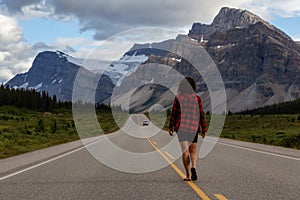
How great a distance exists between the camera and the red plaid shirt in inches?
385

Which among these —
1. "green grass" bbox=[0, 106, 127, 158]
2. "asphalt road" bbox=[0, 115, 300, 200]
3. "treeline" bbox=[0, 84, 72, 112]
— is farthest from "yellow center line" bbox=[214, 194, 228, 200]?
"treeline" bbox=[0, 84, 72, 112]

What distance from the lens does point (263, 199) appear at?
771 centimetres

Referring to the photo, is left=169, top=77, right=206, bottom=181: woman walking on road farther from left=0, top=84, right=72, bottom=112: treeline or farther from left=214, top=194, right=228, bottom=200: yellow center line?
left=0, top=84, right=72, bottom=112: treeline

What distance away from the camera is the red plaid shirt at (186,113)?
9779 millimetres

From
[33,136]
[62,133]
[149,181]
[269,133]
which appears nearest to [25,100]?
[62,133]

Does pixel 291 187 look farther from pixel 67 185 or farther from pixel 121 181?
pixel 67 185

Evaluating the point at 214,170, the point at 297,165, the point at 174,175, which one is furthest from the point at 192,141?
the point at 297,165

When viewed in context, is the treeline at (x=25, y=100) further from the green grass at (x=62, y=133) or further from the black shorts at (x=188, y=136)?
the black shorts at (x=188, y=136)

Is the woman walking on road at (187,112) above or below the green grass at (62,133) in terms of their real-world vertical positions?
above

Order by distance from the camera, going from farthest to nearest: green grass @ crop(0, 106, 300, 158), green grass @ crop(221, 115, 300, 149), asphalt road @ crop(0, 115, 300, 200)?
1. green grass @ crop(221, 115, 300, 149)
2. green grass @ crop(0, 106, 300, 158)
3. asphalt road @ crop(0, 115, 300, 200)

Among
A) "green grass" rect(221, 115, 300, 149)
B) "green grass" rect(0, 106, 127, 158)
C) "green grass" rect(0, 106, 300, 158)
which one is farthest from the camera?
"green grass" rect(221, 115, 300, 149)

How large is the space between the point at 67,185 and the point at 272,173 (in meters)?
6.05

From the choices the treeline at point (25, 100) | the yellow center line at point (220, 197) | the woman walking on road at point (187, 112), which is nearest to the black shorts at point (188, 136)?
the woman walking on road at point (187, 112)

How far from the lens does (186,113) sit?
980 cm
